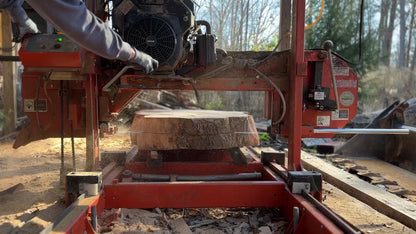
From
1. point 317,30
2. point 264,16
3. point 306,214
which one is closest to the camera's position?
point 306,214

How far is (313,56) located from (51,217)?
2382 millimetres

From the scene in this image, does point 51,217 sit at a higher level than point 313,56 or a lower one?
lower

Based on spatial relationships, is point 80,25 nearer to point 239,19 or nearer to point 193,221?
point 193,221

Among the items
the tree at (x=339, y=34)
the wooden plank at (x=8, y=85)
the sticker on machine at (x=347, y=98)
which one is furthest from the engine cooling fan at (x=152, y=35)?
the tree at (x=339, y=34)

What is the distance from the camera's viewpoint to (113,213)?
2.36 meters

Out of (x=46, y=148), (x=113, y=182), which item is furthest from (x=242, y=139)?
(x=46, y=148)

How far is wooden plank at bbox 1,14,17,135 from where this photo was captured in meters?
6.39

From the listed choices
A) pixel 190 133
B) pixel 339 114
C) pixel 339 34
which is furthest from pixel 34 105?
pixel 339 34

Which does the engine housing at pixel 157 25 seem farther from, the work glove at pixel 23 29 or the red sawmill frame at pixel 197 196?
the red sawmill frame at pixel 197 196

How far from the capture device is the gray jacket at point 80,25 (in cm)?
109

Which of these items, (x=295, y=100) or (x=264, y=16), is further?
(x=264, y=16)

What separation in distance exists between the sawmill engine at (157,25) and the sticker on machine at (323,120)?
4.36ft

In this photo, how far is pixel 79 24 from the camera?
121 centimetres

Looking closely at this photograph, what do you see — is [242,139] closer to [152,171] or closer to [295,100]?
→ [295,100]
